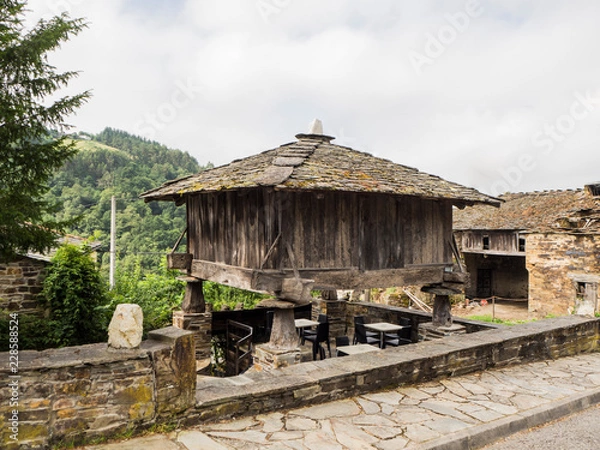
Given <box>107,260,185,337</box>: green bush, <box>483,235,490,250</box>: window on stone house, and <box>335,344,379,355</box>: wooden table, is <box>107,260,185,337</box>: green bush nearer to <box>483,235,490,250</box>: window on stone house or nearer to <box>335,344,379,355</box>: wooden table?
<box>335,344,379,355</box>: wooden table

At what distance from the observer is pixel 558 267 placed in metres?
15.7

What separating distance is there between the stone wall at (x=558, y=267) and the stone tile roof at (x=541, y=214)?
1.29 feet

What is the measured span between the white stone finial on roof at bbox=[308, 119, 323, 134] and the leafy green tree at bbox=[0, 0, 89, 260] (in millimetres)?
4072

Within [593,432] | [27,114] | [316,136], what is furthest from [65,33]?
[593,432]

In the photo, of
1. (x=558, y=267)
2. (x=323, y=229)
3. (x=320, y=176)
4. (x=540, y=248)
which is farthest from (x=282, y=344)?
(x=540, y=248)

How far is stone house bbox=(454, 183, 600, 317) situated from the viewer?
47.9 ft

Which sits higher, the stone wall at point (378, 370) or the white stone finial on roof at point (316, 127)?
the white stone finial on roof at point (316, 127)

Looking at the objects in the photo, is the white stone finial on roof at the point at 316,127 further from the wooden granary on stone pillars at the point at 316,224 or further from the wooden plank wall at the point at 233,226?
the wooden plank wall at the point at 233,226

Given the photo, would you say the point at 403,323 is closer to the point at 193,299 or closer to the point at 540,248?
the point at 193,299

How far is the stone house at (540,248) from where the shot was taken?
575 inches

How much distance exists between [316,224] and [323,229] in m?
0.15

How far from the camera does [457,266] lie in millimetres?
8453

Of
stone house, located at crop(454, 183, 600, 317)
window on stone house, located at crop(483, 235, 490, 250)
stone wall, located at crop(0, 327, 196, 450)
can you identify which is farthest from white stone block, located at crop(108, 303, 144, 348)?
window on stone house, located at crop(483, 235, 490, 250)

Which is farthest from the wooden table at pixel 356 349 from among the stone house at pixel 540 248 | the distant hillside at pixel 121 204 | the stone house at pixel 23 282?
the distant hillside at pixel 121 204
